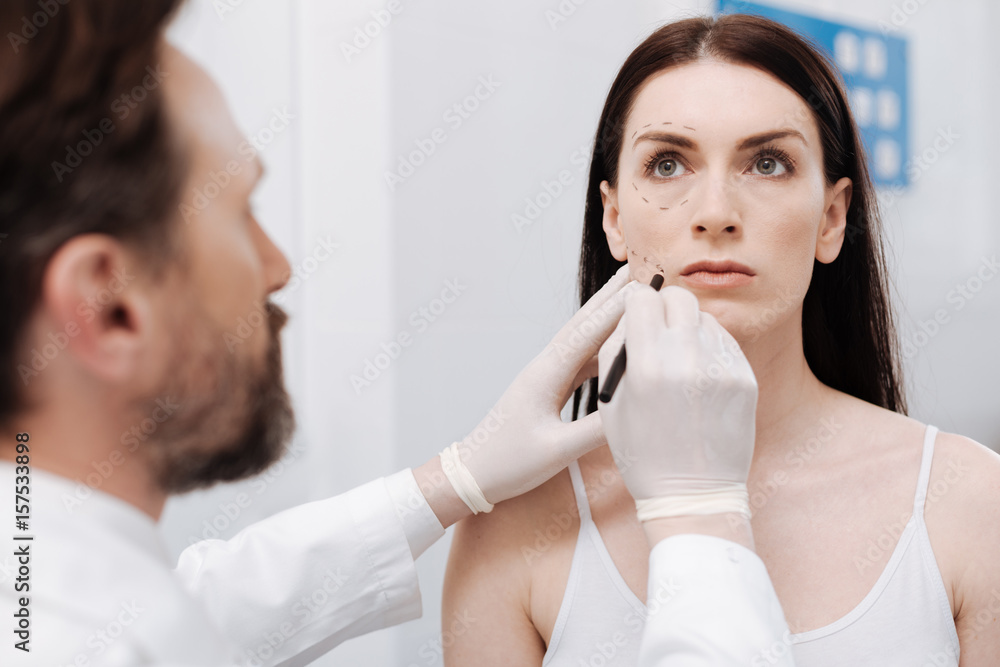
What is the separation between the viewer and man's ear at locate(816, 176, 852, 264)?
1.00 meters

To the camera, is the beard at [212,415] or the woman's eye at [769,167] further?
the woman's eye at [769,167]

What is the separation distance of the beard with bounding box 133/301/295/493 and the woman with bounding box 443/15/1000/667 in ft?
1.67

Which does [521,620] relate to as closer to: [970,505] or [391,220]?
[970,505]

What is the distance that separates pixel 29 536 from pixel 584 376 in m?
0.72

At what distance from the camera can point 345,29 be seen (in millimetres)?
1428

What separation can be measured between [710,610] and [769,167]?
553 mm

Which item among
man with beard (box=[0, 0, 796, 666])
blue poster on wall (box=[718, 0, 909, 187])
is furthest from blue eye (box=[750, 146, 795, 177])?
blue poster on wall (box=[718, 0, 909, 187])

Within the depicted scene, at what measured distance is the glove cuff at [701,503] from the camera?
0.71m

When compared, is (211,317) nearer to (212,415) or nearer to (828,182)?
(212,415)

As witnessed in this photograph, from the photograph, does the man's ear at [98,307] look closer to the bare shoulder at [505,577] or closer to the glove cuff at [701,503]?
the glove cuff at [701,503]

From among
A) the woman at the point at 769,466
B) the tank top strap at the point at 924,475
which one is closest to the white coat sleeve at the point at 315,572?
the woman at the point at 769,466

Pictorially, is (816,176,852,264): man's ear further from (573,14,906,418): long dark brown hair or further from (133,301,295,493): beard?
(133,301,295,493): beard

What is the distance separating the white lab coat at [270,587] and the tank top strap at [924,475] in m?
0.33

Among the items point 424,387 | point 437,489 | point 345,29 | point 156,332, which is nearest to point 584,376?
point 437,489
